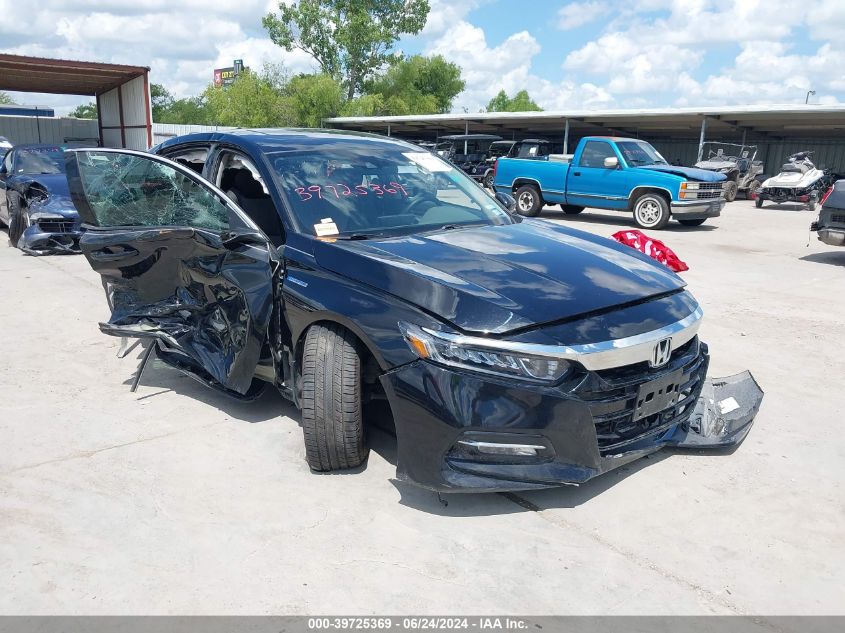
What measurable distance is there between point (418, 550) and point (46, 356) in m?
3.95

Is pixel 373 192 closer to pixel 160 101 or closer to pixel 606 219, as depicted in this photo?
pixel 606 219

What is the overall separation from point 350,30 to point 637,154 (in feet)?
149

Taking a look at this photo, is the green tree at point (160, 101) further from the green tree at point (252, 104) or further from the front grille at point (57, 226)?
the front grille at point (57, 226)

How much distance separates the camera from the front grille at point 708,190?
14148mm

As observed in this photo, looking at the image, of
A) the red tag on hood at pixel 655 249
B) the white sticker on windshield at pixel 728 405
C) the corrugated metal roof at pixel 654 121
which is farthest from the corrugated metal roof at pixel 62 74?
the white sticker on windshield at pixel 728 405

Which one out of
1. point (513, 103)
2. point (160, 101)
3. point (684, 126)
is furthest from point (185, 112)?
point (684, 126)

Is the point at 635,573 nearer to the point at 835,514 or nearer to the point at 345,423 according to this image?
the point at 835,514

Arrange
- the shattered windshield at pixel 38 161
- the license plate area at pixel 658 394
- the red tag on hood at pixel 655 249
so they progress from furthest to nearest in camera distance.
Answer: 1. the shattered windshield at pixel 38 161
2. the red tag on hood at pixel 655 249
3. the license plate area at pixel 658 394

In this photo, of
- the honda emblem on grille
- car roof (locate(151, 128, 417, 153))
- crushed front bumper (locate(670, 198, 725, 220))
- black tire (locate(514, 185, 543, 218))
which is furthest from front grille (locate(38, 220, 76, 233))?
crushed front bumper (locate(670, 198, 725, 220))

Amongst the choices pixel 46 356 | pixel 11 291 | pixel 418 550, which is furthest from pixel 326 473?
pixel 11 291

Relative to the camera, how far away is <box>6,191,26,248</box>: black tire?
10.4 m

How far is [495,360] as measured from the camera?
9.37 feet

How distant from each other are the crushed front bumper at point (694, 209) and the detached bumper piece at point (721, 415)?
10.4 metres

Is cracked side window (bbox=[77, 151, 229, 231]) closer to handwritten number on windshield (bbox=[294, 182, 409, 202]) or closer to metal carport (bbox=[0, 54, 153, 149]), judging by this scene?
handwritten number on windshield (bbox=[294, 182, 409, 202])
